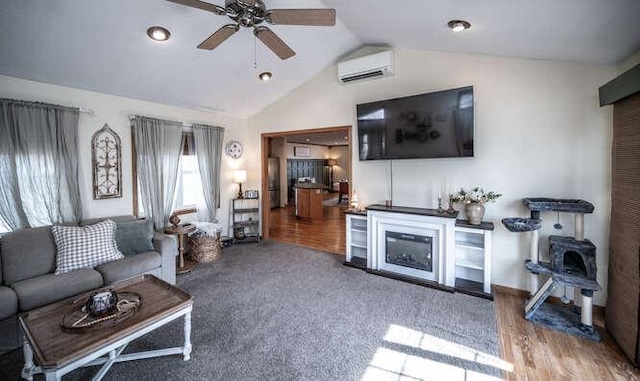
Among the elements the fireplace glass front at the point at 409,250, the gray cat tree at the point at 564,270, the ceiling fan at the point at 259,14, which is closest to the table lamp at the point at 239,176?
the fireplace glass front at the point at 409,250

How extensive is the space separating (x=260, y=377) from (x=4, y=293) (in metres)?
2.14

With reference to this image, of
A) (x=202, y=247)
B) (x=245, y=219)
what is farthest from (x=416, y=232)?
(x=245, y=219)

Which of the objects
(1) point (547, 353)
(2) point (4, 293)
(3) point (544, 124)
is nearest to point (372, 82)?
(3) point (544, 124)

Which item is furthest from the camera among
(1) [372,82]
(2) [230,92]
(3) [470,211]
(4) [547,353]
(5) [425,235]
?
(2) [230,92]

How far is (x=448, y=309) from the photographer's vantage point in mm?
2705

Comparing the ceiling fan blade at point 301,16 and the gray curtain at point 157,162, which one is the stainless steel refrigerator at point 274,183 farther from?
the ceiling fan blade at point 301,16

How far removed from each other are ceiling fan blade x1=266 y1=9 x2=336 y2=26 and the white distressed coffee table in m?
2.18

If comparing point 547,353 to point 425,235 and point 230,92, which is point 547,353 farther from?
point 230,92

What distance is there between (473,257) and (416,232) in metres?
0.71

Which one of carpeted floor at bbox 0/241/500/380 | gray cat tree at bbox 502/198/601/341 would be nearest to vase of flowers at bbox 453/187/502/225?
gray cat tree at bbox 502/198/601/341

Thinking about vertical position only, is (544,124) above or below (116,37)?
below

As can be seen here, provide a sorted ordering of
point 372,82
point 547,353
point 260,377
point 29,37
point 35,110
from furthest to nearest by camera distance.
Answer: point 372,82 → point 35,110 → point 29,37 → point 547,353 → point 260,377

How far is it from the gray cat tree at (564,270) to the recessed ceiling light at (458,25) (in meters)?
1.77

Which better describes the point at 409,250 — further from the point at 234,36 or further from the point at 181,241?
the point at 234,36
